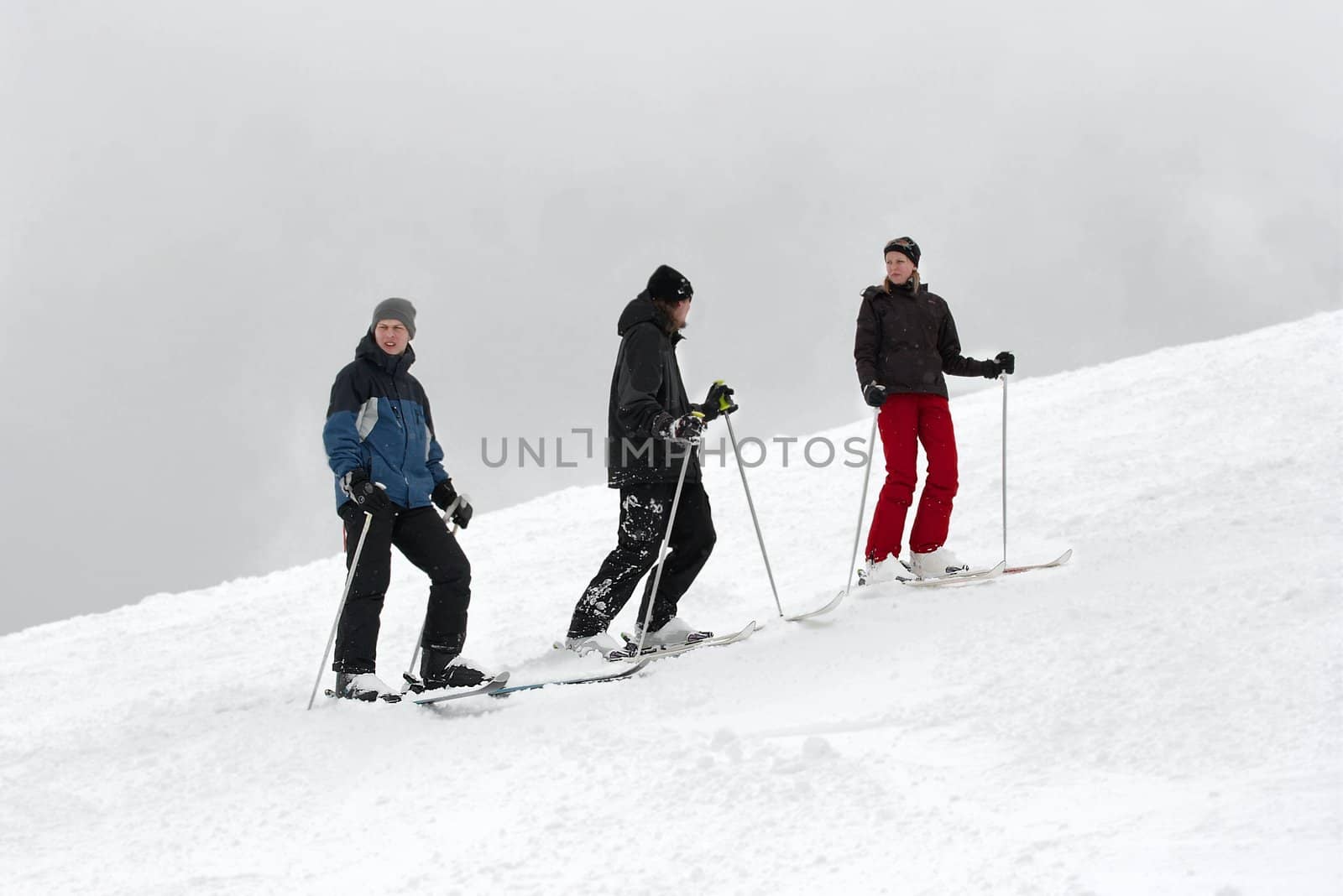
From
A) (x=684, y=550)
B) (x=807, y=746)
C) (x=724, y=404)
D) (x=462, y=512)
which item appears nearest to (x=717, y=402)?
(x=724, y=404)

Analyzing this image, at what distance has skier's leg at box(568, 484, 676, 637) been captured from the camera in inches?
235

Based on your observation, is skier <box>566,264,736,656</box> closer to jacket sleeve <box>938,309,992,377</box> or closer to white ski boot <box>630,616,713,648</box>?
white ski boot <box>630,616,713,648</box>

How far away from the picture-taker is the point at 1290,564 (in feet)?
18.5

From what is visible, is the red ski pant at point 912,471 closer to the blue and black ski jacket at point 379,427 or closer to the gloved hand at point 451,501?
the gloved hand at point 451,501

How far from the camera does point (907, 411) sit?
6598 millimetres

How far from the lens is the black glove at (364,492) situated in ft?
17.2

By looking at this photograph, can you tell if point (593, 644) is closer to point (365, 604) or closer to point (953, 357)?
point (365, 604)

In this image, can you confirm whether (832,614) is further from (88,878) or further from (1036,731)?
(88,878)

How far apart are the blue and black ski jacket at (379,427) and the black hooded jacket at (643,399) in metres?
1.01

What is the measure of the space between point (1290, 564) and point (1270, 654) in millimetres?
1455

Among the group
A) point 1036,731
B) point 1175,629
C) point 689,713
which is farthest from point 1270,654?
point 689,713

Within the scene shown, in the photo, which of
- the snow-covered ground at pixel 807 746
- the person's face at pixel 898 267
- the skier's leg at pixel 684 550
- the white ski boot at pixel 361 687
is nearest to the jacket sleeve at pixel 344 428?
the white ski boot at pixel 361 687

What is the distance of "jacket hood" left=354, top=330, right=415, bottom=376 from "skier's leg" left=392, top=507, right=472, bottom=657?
0.73 meters

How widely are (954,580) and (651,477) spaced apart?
190 centimetres
